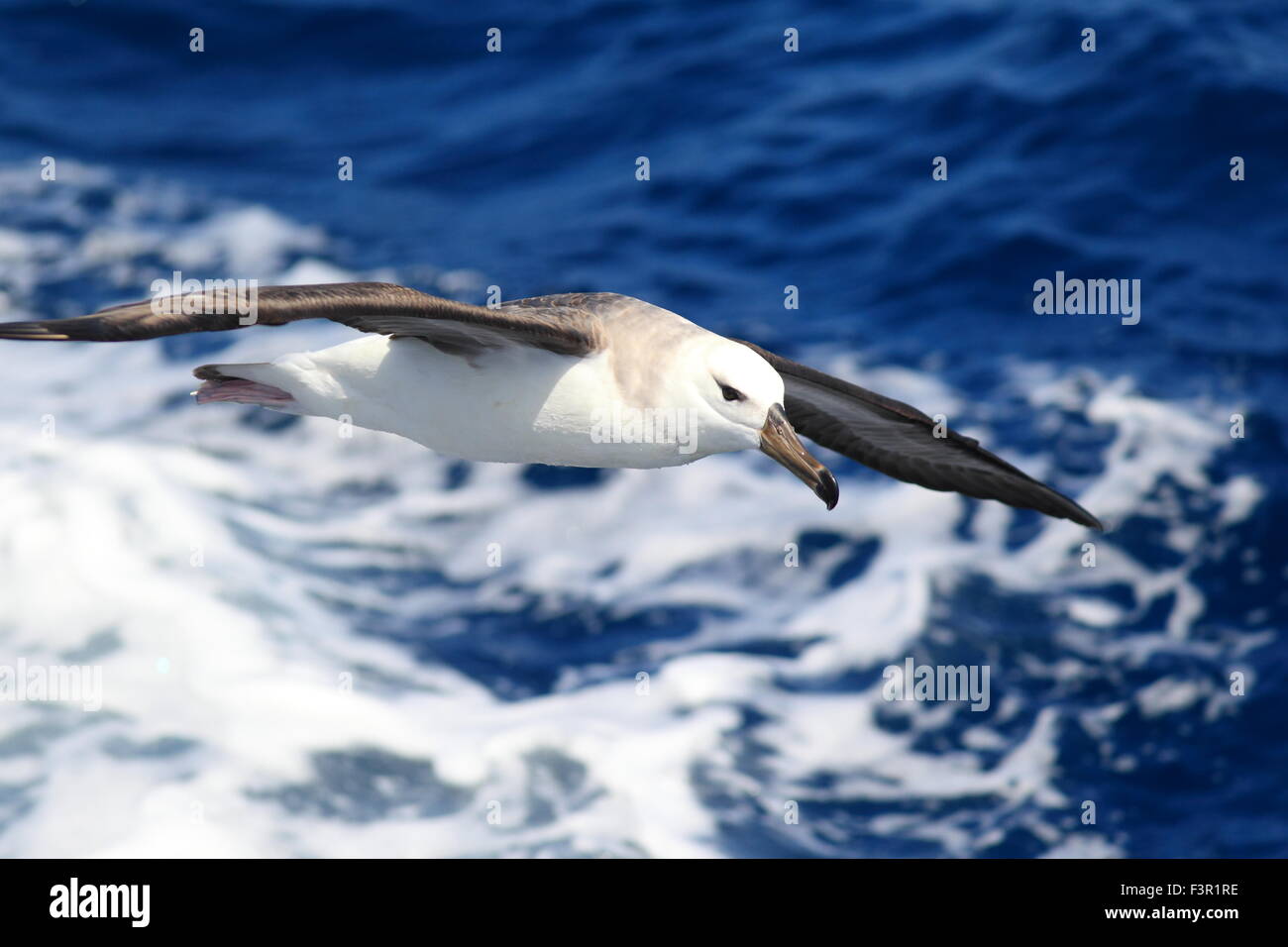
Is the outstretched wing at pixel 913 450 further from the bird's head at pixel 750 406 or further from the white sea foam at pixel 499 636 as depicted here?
the white sea foam at pixel 499 636

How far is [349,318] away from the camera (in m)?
8.89

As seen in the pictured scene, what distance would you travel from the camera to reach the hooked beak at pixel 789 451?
9.71m

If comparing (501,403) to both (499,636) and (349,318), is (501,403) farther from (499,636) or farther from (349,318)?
(499,636)

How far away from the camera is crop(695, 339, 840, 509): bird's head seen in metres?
9.74

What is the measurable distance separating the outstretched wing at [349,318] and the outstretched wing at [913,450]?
3050 mm

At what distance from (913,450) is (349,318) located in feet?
18.3

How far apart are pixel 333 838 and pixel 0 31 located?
69.4 ft

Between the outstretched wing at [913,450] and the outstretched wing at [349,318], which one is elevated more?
the outstretched wing at [349,318]

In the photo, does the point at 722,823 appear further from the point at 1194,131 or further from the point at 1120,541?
the point at 1194,131

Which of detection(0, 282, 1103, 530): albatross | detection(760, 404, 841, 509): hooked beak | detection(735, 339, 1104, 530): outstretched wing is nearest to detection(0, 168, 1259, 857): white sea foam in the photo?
detection(735, 339, 1104, 530): outstretched wing

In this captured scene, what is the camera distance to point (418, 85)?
3244cm

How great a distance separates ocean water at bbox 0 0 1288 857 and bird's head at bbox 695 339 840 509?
11656mm

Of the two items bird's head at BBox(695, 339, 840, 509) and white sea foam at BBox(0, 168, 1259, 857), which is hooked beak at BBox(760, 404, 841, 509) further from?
white sea foam at BBox(0, 168, 1259, 857)

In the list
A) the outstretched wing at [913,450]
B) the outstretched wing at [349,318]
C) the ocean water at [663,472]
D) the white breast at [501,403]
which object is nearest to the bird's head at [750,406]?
the white breast at [501,403]
